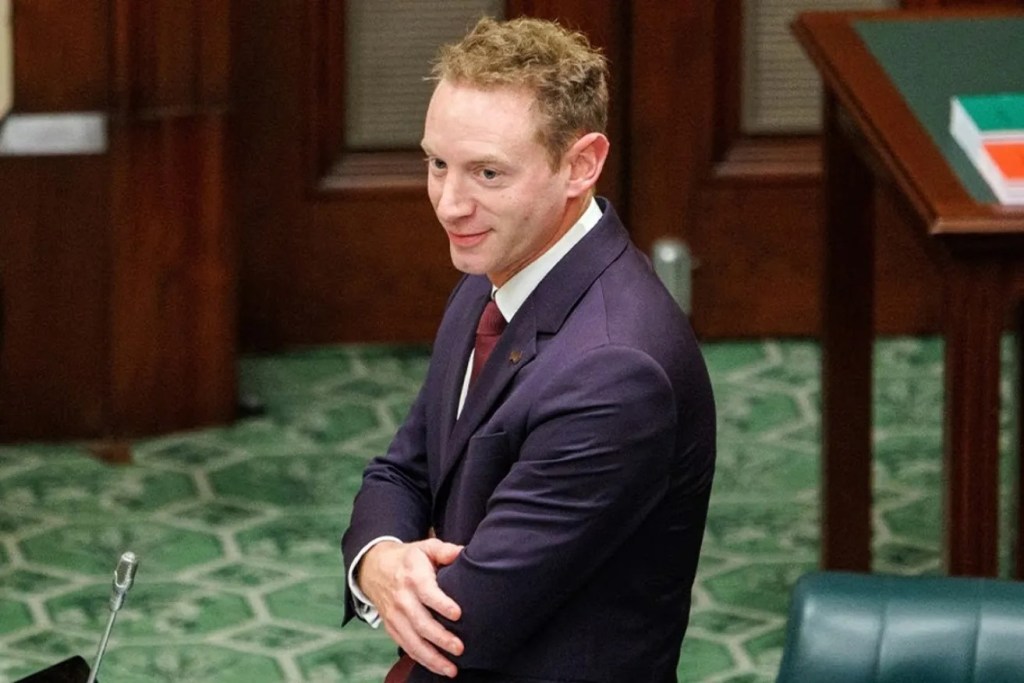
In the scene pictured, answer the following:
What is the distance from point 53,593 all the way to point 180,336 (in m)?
0.95

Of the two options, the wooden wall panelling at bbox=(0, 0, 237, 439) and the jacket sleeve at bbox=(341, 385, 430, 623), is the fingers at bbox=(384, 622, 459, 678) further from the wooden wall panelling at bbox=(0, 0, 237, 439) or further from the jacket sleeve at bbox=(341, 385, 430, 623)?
the wooden wall panelling at bbox=(0, 0, 237, 439)

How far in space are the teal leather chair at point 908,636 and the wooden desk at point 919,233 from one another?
0.79 meters

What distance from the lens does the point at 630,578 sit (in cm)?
264

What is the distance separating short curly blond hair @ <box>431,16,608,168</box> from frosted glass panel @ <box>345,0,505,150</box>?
306 cm

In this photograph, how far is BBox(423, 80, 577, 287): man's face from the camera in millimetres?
2561

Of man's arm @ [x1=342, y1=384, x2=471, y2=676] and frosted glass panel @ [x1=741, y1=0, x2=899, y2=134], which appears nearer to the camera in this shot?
man's arm @ [x1=342, y1=384, x2=471, y2=676]

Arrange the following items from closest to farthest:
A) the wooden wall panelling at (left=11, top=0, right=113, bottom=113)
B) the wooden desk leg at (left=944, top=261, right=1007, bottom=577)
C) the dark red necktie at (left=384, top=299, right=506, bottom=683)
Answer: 1. the dark red necktie at (left=384, top=299, right=506, bottom=683)
2. the wooden desk leg at (left=944, top=261, right=1007, bottom=577)
3. the wooden wall panelling at (left=11, top=0, right=113, bottom=113)

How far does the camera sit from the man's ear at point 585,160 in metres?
2.60

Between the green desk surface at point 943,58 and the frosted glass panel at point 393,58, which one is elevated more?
the green desk surface at point 943,58

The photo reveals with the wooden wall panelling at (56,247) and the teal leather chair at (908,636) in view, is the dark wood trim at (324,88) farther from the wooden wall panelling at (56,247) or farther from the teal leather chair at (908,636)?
the teal leather chair at (908,636)

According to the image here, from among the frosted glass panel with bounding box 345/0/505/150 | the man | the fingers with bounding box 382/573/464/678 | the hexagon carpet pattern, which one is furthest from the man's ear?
the frosted glass panel with bounding box 345/0/505/150

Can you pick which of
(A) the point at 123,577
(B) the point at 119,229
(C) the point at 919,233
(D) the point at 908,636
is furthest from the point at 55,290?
(D) the point at 908,636

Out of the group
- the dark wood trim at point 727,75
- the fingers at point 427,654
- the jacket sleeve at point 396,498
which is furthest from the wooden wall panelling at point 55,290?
the fingers at point 427,654

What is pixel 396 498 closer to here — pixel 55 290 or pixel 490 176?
pixel 490 176
